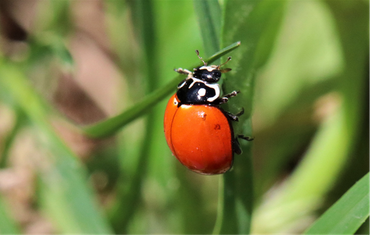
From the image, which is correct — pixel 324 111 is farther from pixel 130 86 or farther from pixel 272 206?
pixel 130 86

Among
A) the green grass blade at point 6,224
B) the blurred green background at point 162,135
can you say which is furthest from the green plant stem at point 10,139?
the green grass blade at point 6,224

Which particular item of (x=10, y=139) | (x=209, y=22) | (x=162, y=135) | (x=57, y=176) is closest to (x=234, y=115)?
(x=209, y=22)

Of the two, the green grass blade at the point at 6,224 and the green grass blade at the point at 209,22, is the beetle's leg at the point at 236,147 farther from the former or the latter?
the green grass blade at the point at 6,224

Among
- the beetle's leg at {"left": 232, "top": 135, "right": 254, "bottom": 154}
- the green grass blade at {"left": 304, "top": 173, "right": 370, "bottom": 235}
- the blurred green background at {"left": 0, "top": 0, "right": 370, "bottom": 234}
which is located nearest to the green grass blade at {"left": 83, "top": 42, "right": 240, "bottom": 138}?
the blurred green background at {"left": 0, "top": 0, "right": 370, "bottom": 234}

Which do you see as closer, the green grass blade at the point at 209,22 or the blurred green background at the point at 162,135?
the green grass blade at the point at 209,22

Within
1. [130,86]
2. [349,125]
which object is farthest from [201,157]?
[130,86]

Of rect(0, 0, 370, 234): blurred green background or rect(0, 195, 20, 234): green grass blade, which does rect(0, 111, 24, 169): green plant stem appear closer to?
rect(0, 0, 370, 234): blurred green background
